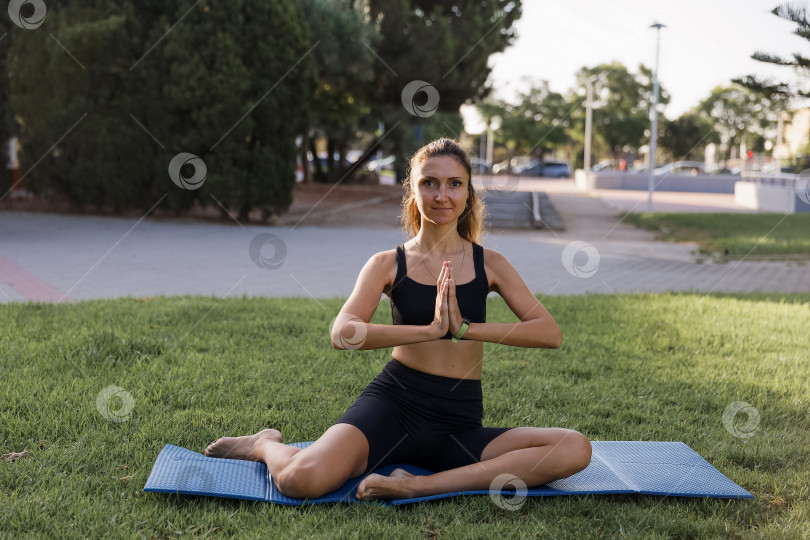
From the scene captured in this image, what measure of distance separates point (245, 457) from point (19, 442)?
3.94ft

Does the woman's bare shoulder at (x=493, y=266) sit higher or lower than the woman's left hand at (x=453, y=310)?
higher

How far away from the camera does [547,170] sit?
187 feet

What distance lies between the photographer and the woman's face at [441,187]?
11.7 feet

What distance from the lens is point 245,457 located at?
3.79 meters

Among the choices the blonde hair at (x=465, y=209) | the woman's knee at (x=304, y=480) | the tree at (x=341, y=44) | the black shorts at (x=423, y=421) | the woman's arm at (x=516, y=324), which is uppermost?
the tree at (x=341, y=44)

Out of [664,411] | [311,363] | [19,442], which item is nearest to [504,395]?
[664,411]

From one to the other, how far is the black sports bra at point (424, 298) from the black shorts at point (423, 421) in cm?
25

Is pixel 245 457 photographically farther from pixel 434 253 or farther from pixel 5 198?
pixel 5 198

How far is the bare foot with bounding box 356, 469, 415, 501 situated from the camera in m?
3.28

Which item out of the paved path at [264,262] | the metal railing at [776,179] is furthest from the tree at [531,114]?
the paved path at [264,262]

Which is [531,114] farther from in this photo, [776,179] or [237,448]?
[237,448]

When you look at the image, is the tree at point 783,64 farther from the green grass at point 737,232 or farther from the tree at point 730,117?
the tree at point 730,117

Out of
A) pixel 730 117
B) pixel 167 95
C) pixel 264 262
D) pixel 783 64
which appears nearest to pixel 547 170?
pixel 730 117

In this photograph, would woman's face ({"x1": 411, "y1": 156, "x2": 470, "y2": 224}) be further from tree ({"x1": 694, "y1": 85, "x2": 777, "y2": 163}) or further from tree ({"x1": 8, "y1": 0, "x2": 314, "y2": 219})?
tree ({"x1": 694, "y1": 85, "x2": 777, "y2": 163})
